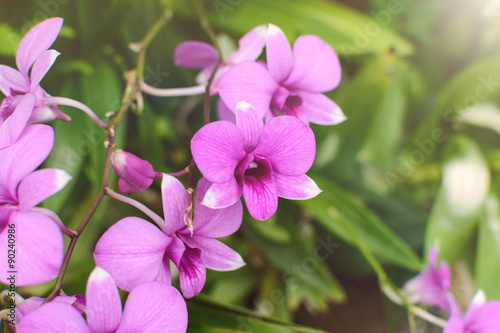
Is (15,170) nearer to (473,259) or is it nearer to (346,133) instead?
(346,133)

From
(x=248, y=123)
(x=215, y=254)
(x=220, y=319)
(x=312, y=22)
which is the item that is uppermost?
(x=312, y=22)

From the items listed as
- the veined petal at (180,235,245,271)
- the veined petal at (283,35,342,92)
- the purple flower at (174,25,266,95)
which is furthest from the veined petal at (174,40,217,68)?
the veined petal at (180,235,245,271)

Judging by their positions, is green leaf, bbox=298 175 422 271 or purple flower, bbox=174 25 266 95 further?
green leaf, bbox=298 175 422 271

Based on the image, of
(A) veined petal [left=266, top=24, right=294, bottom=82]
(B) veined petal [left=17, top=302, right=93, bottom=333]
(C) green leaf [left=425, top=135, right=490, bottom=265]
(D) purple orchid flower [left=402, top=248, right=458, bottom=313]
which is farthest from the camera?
(C) green leaf [left=425, top=135, right=490, bottom=265]

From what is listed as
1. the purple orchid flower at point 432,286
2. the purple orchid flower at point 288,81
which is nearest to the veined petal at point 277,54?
the purple orchid flower at point 288,81

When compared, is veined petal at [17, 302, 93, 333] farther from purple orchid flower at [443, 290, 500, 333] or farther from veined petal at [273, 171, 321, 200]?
purple orchid flower at [443, 290, 500, 333]

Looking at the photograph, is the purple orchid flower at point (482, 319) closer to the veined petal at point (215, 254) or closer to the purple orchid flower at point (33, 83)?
the veined petal at point (215, 254)

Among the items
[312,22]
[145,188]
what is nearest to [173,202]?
[145,188]

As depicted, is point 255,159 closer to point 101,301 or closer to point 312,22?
point 101,301
